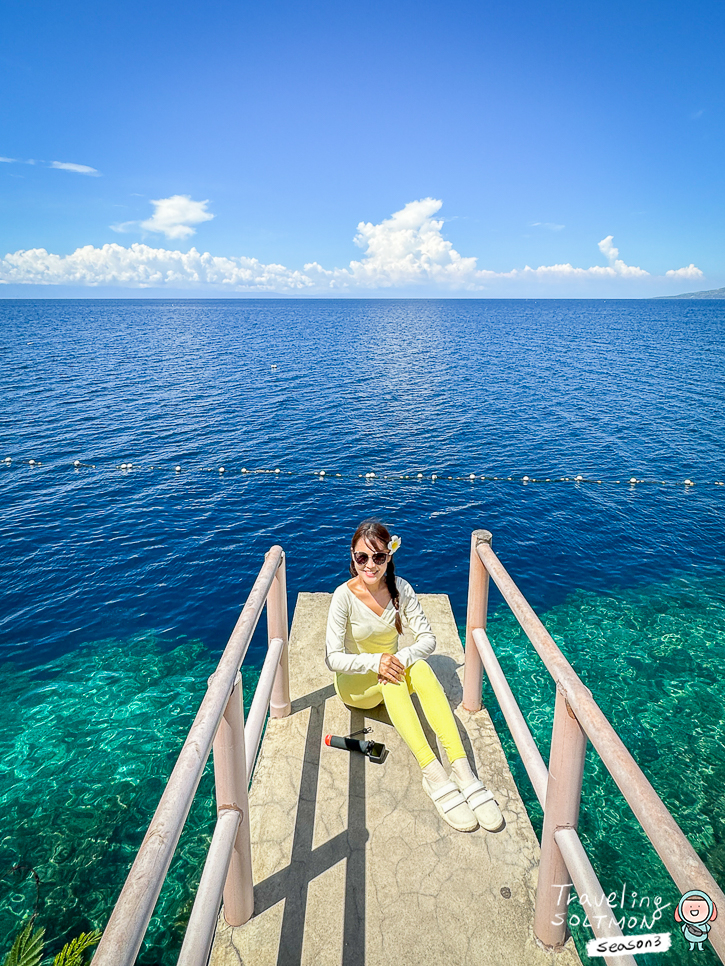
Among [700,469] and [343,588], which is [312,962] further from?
[700,469]

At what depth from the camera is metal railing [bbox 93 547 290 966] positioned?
1842mm

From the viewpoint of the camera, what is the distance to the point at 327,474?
83.3 feet

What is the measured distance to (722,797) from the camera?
313 inches

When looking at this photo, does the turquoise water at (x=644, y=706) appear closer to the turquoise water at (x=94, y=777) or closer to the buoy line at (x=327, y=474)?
the turquoise water at (x=94, y=777)

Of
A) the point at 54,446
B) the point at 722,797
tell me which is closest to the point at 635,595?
the point at 722,797

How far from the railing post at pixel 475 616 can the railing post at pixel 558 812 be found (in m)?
2.13

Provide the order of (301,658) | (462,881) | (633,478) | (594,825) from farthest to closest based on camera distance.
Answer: (633,478)
(594,825)
(301,658)
(462,881)

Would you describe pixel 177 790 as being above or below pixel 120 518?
above

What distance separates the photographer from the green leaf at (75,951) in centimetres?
517

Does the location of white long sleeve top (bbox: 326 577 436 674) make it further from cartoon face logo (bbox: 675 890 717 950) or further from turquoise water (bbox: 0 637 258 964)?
turquoise water (bbox: 0 637 258 964)

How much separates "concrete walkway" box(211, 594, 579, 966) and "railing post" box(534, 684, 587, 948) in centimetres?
23

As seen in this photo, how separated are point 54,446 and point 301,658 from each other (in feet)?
87.0

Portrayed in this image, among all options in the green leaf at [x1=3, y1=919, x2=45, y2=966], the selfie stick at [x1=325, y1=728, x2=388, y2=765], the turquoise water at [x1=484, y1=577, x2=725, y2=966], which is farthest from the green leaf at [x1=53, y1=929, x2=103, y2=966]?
the turquoise water at [x1=484, y1=577, x2=725, y2=966]

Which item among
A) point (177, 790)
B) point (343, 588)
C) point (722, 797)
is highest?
point (177, 790)
